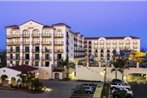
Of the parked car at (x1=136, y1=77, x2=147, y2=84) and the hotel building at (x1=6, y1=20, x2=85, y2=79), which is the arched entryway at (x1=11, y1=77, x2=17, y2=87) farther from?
the parked car at (x1=136, y1=77, x2=147, y2=84)

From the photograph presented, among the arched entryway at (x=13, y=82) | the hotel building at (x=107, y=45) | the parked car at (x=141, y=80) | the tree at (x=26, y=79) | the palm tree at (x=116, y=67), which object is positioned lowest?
the parked car at (x=141, y=80)

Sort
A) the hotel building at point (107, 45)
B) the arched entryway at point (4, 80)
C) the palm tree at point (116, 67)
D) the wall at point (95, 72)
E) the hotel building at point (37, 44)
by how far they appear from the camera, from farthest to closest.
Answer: the hotel building at point (107, 45), the hotel building at point (37, 44), the wall at point (95, 72), the palm tree at point (116, 67), the arched entryway at point (4, 80)

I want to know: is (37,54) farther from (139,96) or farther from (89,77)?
(139,96)

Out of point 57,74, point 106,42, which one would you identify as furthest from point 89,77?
point 106,42

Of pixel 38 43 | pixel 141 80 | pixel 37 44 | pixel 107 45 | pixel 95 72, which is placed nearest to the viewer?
pixel 141 80

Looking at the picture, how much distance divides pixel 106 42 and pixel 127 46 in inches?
273

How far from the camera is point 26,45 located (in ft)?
217

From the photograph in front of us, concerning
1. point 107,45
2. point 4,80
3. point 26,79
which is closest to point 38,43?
point 4,80

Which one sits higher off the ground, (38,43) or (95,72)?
(38,43)

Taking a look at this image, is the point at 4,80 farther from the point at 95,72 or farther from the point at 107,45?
the point at 107,45

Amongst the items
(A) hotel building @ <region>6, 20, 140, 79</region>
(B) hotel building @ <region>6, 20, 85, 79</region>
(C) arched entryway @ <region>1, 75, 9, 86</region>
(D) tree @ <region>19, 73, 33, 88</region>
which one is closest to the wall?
(A) hotel building @ <region>6, 20, 140, 79</region>

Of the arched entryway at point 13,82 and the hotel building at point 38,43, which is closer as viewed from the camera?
the arched entryway at point 13,82

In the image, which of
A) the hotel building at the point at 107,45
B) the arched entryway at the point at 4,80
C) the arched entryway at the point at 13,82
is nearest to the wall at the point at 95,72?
the arched entryway at the point at 13,82

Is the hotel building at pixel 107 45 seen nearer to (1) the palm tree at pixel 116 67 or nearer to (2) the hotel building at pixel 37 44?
(2) the hotel building at pixel 37 44
